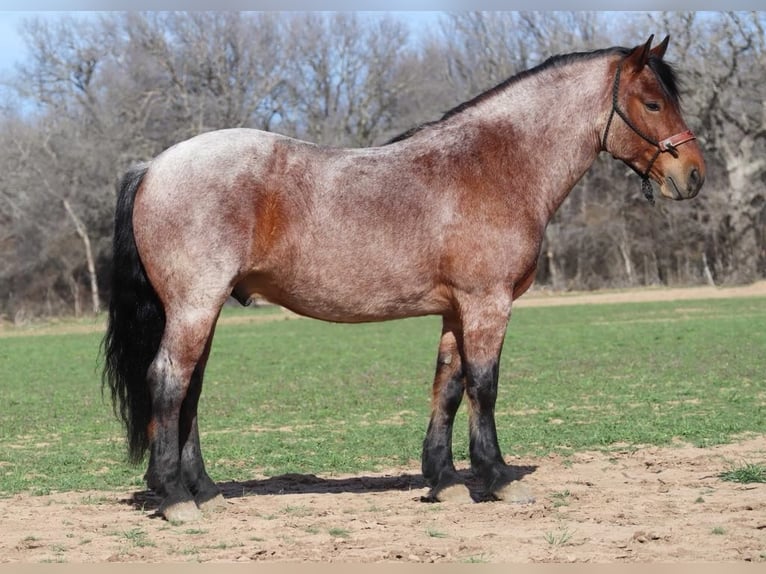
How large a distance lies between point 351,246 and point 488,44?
50889 millimetres

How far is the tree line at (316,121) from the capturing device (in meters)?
42.7

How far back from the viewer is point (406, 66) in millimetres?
59875

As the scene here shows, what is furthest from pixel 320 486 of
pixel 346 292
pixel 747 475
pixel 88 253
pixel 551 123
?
pixel 88 253

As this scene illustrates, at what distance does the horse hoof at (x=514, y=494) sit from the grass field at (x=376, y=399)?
6.11ft

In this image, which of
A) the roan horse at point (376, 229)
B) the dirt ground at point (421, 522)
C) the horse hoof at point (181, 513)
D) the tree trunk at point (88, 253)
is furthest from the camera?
the tree trunk at point (88, 253)

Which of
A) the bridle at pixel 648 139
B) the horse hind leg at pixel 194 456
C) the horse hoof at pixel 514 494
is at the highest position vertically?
the bridle at pixel 648 139

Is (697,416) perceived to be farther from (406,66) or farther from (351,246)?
(406,66)

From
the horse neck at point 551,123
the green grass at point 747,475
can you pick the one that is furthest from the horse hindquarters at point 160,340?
the green grass at point 747,475

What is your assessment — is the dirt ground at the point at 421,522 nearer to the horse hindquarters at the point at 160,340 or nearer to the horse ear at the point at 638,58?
the horse hindquarters at the point at 160,340

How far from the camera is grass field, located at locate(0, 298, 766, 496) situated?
875 centimetres

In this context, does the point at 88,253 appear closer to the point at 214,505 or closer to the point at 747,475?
the point at 214,505

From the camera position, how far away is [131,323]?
21.3ft

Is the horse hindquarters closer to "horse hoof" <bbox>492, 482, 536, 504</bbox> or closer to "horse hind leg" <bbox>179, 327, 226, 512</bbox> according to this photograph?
"horse hind leg" <bbox>179, 327, 226, 512</bbox>

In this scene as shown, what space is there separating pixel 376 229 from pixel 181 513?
2.13 m
